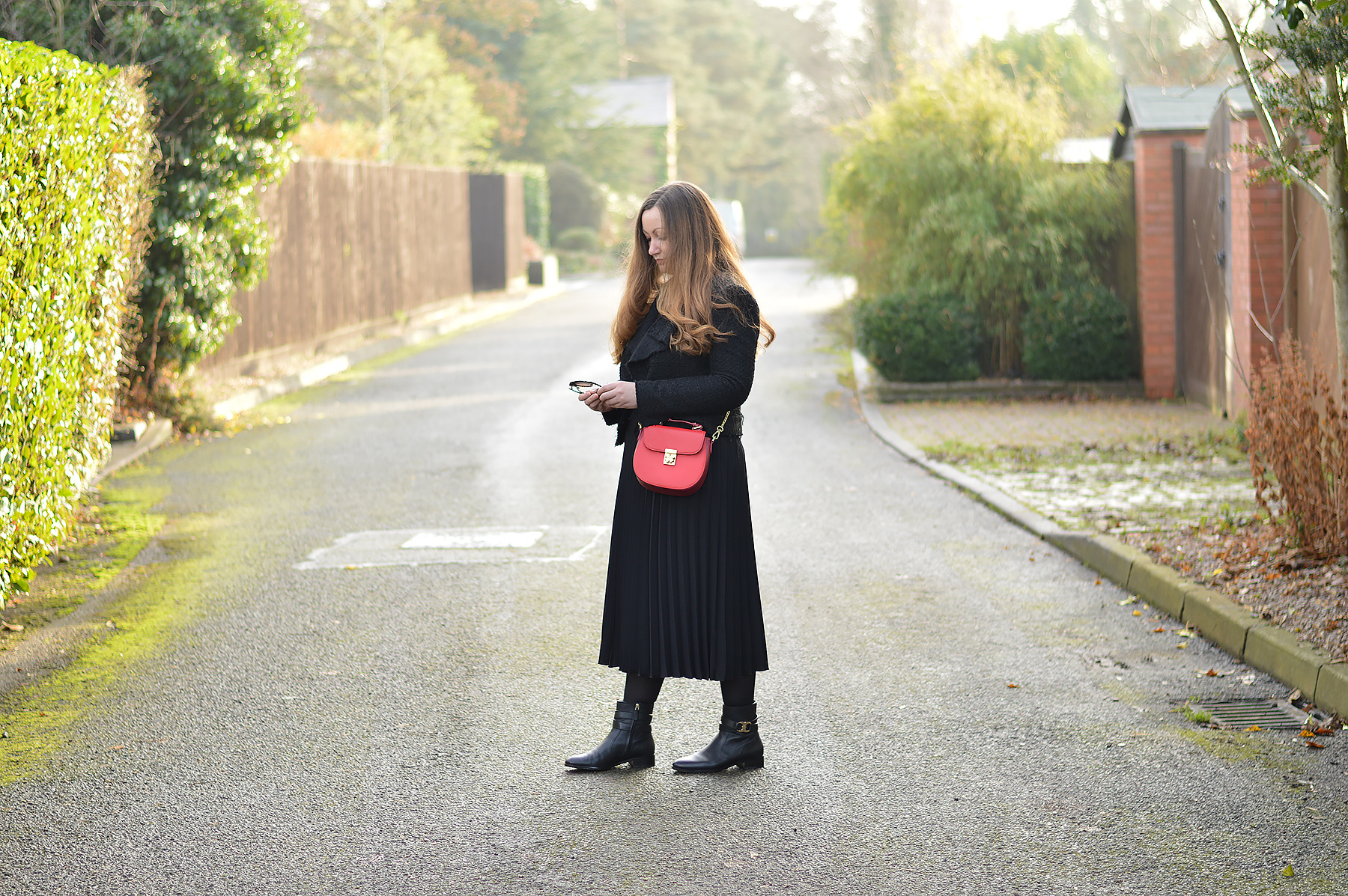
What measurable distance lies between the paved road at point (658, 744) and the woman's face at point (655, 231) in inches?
66.1

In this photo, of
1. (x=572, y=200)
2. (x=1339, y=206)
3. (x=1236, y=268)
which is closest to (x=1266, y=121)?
(x=1339, y=206)

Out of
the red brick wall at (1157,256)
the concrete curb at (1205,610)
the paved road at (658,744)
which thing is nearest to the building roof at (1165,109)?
the red brick wall at (1157,256)

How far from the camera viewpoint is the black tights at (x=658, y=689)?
4.59 m

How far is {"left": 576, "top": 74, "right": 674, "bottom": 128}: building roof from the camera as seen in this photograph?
5791cm

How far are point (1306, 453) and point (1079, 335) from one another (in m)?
7.62

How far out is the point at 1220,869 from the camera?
381cm

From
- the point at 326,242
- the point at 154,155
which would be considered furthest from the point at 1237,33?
the point at 326,242

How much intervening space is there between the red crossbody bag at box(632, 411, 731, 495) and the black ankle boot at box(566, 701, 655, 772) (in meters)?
0.76

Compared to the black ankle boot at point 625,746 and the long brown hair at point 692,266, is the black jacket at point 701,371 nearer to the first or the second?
the long brown hair at point 692,266

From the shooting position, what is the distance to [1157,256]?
13.6 meters

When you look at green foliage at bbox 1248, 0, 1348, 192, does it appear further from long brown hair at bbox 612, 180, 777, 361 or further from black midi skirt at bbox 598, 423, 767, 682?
black midi skirt at bbox 598, 423, 767, 682

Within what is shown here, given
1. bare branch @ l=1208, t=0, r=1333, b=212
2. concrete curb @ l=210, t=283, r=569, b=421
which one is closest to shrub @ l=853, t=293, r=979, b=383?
concrete curb @ l=210, t=283, r=569, b=421

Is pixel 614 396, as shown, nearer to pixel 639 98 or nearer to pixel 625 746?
pixel 625 746

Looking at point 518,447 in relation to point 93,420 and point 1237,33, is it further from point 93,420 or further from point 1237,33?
point 1237,33
